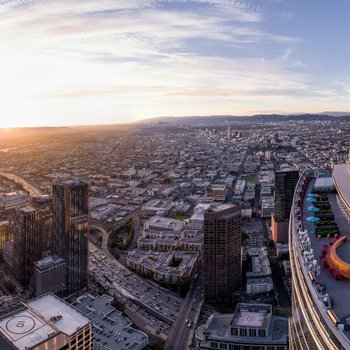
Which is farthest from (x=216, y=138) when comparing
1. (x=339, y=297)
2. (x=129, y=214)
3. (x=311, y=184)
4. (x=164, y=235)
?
(x=339, y=297)

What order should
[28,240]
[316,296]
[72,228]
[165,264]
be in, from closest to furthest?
1. [316,296]
2. [72,228]
3. [28,240]
4. [165,264]

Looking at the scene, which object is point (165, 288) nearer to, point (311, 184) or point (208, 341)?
point (208, 341)

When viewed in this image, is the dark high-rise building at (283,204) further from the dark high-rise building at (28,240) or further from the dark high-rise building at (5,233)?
the dark high-rise building at (5,233)

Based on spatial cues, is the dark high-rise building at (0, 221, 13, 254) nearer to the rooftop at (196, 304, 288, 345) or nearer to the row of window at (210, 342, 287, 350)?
the rooftop at (196, 304, 288, 345)

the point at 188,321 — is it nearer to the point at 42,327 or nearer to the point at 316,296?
the point at 42,327

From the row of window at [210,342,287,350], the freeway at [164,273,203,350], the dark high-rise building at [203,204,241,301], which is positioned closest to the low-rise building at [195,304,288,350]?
the row of window at [210,342,287,350]

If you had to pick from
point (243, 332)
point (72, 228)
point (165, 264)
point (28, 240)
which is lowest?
point (165, 264)

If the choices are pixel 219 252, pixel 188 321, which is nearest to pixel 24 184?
pixel 219 252

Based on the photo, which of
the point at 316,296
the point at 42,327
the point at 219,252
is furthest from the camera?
the point at 219,252
